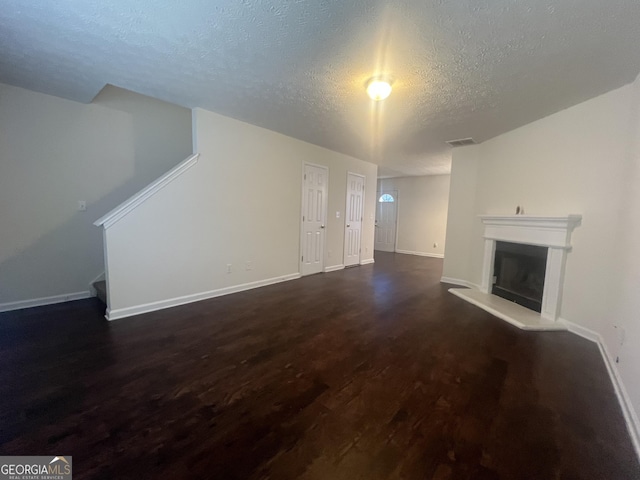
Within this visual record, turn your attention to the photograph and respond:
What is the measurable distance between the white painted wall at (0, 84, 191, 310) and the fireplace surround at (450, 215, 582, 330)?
515 cm

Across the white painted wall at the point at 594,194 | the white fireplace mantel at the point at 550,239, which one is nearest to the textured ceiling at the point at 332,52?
the white painted wall at the point at 594,194

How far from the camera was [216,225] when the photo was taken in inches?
145

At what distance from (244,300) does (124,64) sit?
279cm

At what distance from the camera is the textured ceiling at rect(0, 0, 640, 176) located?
164 centimetres

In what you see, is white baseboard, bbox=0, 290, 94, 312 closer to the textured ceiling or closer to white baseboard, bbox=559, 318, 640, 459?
the textured ceiling

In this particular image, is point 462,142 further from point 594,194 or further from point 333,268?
point 333,268

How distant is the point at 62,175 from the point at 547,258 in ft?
19.5

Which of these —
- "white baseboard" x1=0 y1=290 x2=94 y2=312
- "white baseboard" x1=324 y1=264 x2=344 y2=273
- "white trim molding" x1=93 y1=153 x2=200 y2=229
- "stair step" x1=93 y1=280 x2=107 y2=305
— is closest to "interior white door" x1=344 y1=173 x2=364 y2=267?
"white baseboard" x1=324 y1=264 x2=344 y2=273

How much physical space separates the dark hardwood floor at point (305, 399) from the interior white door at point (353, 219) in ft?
10.2

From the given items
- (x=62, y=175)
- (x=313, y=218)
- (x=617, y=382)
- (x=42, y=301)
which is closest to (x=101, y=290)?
(x=42, y=301)

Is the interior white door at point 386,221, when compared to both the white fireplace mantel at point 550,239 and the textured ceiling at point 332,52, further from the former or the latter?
the textured ceiling at point 332,52

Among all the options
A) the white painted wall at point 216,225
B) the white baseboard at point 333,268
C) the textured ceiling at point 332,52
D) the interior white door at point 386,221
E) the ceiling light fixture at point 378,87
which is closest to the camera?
the textured ceiling at point 332,52

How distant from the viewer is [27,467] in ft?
4.07

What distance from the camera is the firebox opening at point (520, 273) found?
3.32 meters
